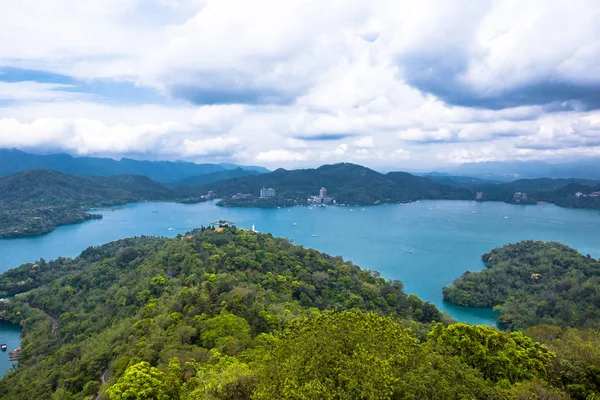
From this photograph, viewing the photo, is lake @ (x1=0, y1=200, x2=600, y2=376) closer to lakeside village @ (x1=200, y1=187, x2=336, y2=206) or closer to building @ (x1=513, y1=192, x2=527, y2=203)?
building @ (x1=513, y1=192, x2=527, y2=203)

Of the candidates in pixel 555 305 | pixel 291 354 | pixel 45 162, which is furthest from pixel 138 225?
pixel 45 162

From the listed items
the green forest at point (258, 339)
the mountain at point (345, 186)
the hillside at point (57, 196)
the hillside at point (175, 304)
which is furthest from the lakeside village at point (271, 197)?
the green forest at point (258, 339)

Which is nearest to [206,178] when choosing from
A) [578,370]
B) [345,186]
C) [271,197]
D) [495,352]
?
[271,197]

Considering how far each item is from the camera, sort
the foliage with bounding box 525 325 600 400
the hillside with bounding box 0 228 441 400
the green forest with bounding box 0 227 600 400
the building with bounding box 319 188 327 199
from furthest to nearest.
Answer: the building with bounding box 319 188 327 199 < the hillside with bounding box 0 228 441 400 < the foliage with bounding box 525 325 600 400 < the green forest with bounding box 0 227 600 400

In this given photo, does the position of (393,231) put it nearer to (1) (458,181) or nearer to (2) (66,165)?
(1) (458,181)

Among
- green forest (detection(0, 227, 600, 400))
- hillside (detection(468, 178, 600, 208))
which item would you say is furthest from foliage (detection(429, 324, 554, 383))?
hillside (detection(468, 178, 600, 208))

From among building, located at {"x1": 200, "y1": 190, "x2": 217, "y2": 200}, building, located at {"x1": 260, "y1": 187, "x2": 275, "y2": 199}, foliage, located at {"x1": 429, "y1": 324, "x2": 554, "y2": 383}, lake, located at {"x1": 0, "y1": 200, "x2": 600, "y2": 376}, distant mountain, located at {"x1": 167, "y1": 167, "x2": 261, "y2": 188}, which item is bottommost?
lake, located at {"x1": 0, "y1": 200, "x2": 600, "y2": 376}

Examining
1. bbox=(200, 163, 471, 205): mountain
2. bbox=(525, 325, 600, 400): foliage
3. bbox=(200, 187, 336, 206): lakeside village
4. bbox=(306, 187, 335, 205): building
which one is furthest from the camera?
bbox=(200, 163, 471, 205): mountain
